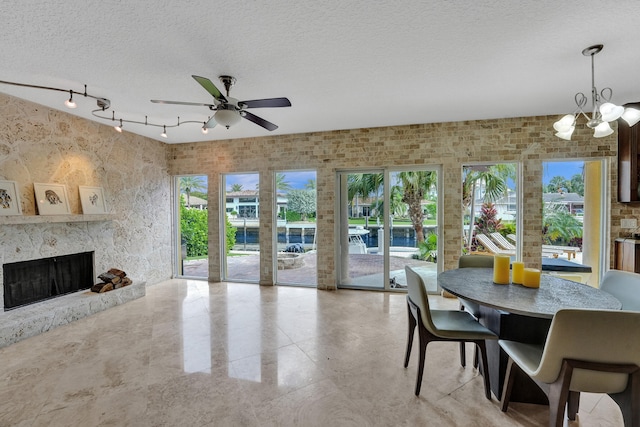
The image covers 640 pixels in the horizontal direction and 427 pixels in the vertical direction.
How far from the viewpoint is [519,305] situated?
175 cm

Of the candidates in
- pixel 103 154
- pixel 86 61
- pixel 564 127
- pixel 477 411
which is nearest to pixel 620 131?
pixel 564 127

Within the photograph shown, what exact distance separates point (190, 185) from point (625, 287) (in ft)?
20.6

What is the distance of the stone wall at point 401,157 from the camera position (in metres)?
4.22

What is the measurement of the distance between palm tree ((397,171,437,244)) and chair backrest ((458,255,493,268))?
1.75 meters

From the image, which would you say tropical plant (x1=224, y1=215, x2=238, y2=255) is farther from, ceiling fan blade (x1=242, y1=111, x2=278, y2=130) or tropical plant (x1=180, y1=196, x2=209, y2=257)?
ceiling fan blade (x1=242, y1=111, x2=278, y2=130)

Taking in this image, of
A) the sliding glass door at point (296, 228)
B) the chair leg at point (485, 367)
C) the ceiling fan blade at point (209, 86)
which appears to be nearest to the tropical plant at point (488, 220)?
the sliding glass door at point (296, 228)

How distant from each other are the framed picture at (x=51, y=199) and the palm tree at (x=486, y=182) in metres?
5.75

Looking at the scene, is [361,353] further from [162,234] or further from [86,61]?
[162,234]

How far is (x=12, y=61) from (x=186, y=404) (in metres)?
3.27

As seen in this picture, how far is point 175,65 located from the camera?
267cm

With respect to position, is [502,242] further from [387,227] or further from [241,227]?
[241,227]

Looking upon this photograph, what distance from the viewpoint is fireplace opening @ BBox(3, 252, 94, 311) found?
344 cm

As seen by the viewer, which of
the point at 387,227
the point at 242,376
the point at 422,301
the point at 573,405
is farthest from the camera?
the point at 387,227

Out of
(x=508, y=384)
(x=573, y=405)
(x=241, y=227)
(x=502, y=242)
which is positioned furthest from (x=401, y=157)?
(x=573, y=405)
